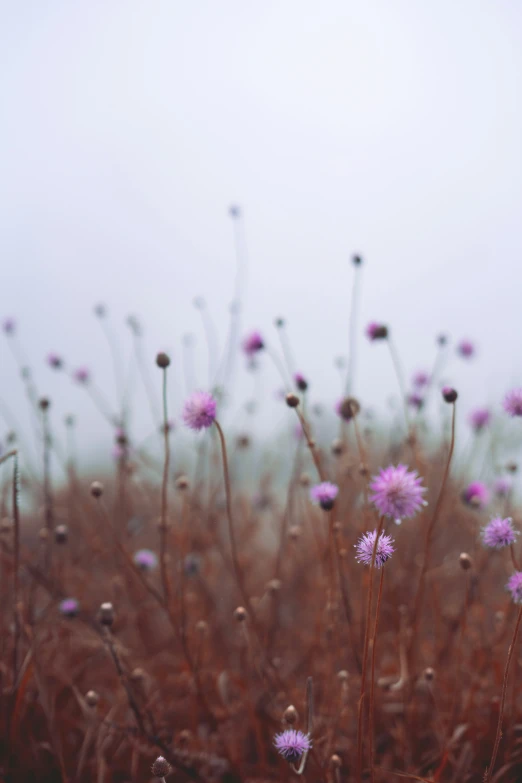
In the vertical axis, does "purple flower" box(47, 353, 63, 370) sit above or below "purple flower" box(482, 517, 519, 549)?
above

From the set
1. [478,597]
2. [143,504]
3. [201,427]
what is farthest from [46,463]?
[143,504]

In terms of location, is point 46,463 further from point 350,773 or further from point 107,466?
point 107,466

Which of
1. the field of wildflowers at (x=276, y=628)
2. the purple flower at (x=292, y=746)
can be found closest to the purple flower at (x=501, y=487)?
the field of wildflowers at (x=276, y=628)

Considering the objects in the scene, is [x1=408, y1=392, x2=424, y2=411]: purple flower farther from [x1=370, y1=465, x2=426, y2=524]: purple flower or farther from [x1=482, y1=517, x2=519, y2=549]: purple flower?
[x1=370, y1=465, x2=426, y2=524]: purple flower

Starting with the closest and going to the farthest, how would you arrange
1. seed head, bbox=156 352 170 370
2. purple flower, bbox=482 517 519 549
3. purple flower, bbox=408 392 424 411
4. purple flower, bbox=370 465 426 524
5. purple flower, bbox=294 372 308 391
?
purple flower, bbox=370 465 426 524 < purple flower, bbox=482 517 519 549 < seed head, bbox=156 352 170 370 < purple flower, bbox=294 372 308 391 < purple flower, bbox=408 392 424 411

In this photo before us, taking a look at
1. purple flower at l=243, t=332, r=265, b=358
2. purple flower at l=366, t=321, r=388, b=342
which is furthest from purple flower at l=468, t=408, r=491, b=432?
purple flower at l=243, t=332, r=265, b=358

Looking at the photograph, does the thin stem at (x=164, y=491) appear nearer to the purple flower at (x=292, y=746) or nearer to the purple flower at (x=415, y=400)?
the purple flower at (x=292, y=746)

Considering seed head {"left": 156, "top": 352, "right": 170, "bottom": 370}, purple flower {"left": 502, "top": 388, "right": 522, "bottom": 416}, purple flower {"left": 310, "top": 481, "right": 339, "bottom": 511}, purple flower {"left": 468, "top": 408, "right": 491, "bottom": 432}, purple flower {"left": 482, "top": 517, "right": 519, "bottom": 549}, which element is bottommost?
purple flower {"left": 482, "top": 517, "right": 519, "bottom": 549}
